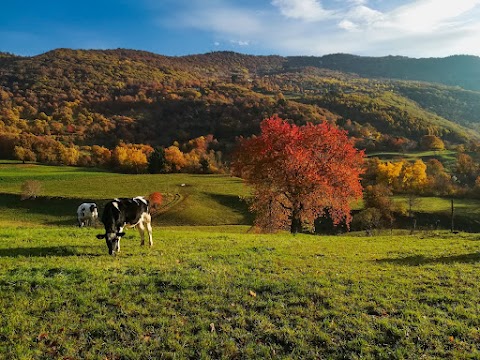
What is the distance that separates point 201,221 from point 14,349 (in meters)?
64.9

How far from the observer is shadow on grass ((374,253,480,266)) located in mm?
17828

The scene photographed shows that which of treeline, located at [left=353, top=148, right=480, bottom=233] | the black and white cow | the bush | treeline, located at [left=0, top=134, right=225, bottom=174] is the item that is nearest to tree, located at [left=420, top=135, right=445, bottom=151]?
treeline, located at [left=353, top=148, right=480, bottom=233]

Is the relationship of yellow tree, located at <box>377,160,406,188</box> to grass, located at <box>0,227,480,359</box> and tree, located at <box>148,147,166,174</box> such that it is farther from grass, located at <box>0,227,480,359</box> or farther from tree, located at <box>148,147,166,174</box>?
grass, located at <box>0,227,480,359</box>

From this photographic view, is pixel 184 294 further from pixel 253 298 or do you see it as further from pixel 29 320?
pixel 29 320

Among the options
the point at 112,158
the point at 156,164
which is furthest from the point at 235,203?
the point at 112,158

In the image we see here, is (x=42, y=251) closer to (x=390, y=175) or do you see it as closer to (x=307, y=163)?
(x=307, y=163)

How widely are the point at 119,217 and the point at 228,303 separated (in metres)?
8.76

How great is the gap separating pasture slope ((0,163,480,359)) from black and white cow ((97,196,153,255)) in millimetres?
732

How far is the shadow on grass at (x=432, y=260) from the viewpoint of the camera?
17.8 meters

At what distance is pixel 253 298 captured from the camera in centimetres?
1145

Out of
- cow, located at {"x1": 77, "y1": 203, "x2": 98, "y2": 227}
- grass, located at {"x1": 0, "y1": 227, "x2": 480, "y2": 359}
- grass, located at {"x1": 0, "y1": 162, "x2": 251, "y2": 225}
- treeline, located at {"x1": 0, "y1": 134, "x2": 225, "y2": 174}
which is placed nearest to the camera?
grass, located at {"x1": 0, "y1": 227, "x2": 480, "y2": 359}

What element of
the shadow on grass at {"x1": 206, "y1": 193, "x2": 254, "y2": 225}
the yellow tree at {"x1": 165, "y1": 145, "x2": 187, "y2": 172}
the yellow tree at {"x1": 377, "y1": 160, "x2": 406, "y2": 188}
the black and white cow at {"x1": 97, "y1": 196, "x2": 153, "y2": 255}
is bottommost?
the shadow on grass at {"x1": 206, "y1": 193, "x2": 254, "y2": 225}

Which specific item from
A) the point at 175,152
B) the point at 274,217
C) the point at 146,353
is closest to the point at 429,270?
the point at 146,353

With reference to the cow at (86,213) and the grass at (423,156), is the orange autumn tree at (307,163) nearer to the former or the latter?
the cow at (86,213)
